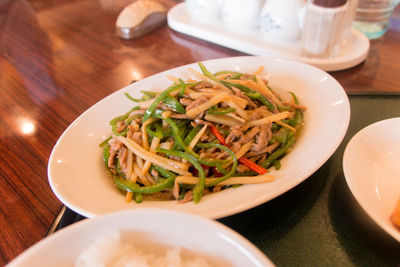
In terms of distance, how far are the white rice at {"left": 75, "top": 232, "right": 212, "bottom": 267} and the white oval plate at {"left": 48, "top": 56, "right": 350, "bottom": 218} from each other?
285mm

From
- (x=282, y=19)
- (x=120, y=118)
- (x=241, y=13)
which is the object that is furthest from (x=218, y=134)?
(x=241, y=13)

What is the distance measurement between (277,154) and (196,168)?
1.20 feet

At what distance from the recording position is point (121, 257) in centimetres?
65

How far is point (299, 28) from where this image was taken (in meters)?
2.03


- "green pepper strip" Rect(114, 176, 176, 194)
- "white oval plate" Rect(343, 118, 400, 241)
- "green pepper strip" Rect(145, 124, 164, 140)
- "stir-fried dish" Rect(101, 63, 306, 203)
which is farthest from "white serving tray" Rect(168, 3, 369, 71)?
"green pepper strip" Rect(114, 176, 176, 194)

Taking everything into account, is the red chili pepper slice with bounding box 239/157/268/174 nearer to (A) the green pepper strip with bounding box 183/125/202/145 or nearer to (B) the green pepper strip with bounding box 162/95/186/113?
(A) the green pepper strip with bounding box 183/125/202/145

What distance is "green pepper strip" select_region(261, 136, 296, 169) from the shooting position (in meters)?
1.24

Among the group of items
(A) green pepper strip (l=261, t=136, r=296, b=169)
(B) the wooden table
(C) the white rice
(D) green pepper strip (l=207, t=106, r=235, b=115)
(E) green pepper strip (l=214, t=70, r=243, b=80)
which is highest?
(C) the white rice

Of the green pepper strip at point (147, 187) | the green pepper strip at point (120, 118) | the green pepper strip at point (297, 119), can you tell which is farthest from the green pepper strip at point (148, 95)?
the green pepper strip at point (297, 119)

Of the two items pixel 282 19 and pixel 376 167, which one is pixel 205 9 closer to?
pixel 282 19

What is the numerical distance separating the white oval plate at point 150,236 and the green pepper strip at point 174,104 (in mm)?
689

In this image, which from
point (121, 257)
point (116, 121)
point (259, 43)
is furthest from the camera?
point (259, 43)

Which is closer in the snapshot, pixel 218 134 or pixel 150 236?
pixel 150 236

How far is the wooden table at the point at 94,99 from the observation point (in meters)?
0.98
